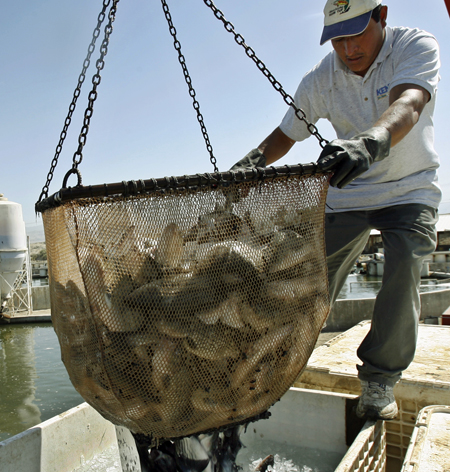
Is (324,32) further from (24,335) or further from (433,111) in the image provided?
(24,335)

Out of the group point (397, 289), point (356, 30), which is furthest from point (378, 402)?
point (356, 30)

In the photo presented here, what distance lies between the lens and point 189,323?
1358mm

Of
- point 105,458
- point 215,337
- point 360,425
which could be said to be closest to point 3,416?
point 105,458

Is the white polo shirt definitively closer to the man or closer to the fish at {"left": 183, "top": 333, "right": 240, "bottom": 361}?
the man

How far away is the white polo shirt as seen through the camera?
2.02m

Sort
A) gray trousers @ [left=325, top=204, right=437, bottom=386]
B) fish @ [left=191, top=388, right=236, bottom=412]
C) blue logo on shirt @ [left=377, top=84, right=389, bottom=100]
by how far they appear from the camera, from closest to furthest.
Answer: fish @ [left=191, top=388, right=236, bottom=412] < gray trousers @ [left=325, top=204, right=437, bottom=386] < blue logo on shirt @ [left=377, top=84, right=389, bottom=100]

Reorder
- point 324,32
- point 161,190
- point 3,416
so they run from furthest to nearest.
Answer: point 3,416 < point 324,32 < point 161,190

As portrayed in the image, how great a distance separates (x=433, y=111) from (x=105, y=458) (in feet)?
8.92

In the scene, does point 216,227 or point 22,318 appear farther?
point 22,318

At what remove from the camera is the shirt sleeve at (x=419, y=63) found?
1.95 metres

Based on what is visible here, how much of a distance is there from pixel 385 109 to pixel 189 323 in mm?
1620

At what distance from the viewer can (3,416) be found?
27.7 feet

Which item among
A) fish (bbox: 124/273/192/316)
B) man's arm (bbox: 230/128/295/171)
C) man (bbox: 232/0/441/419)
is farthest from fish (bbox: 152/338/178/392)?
man's arm (bbox: 230/128/295/171)

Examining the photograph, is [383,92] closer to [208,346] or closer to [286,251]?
[286,251]
